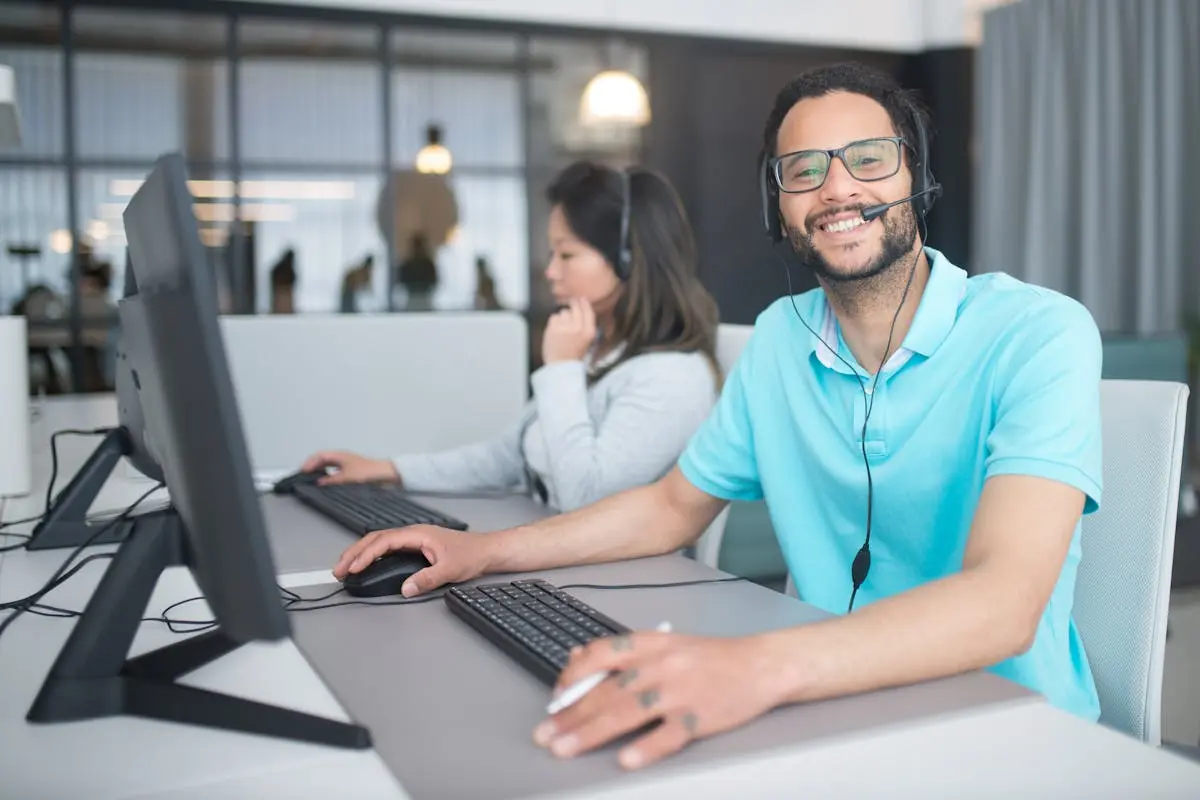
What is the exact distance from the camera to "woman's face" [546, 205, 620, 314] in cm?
194

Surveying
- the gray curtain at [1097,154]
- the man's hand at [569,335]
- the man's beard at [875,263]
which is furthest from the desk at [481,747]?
the gray curtain at [1097,154]

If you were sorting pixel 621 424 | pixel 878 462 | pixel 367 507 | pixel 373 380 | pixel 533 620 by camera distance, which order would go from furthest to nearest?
pixel 373 380
pixel 621 424
pixel 367 507
pixel 878 462
pixel 533 620

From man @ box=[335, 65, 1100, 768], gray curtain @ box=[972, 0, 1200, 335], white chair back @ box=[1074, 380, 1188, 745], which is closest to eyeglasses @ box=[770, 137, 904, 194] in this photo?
man @ box=[335, 65, 1100, 768]

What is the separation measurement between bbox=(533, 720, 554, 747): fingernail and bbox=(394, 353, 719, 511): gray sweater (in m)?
0.95

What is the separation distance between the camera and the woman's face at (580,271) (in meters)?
1.94

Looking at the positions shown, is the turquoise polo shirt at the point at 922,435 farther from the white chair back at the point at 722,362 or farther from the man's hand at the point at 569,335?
the man's hand at the point at 569,335

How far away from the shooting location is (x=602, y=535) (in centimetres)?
126

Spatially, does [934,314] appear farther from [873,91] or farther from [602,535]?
[602,535]

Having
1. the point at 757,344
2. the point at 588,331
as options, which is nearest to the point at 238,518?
the point at 757,344

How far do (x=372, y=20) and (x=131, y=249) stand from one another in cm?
390

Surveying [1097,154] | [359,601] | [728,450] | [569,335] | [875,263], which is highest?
[1097,154]

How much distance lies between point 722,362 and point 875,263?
71 cm

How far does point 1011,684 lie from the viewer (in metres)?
0.85

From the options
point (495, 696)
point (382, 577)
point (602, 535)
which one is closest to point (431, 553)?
point (382, 577)
